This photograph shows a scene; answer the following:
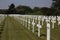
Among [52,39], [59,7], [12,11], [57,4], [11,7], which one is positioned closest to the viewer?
[52,39]

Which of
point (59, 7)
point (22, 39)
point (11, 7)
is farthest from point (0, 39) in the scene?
point (11, 7)

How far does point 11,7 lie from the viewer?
171 metres

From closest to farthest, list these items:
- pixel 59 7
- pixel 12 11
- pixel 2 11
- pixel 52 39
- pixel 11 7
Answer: pixel 52 39 < pixel 59 7 < pixel 2 11 < pixel 12 11 < pixel 11 7

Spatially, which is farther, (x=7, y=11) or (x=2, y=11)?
(x=7, y=11)

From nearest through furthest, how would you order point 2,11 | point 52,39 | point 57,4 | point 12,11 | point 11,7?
point 52,39 → point 57,4 → point 2,11 → point 12,11 → point 11,7

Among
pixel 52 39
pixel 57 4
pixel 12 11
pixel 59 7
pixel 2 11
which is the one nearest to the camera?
pixel 52 39

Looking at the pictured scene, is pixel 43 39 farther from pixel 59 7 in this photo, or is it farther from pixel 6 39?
pixel 59 7

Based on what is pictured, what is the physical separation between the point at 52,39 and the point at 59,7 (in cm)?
8002

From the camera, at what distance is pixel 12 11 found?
160 meters

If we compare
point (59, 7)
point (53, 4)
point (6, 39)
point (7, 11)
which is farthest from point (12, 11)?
point (6, 39)

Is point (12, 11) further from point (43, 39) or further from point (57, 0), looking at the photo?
point (43, 39)

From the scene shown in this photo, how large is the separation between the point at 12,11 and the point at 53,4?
57.1 m

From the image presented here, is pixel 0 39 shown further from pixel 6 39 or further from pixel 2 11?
pixel 2 11

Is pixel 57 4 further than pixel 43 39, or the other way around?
pixel 57 4
